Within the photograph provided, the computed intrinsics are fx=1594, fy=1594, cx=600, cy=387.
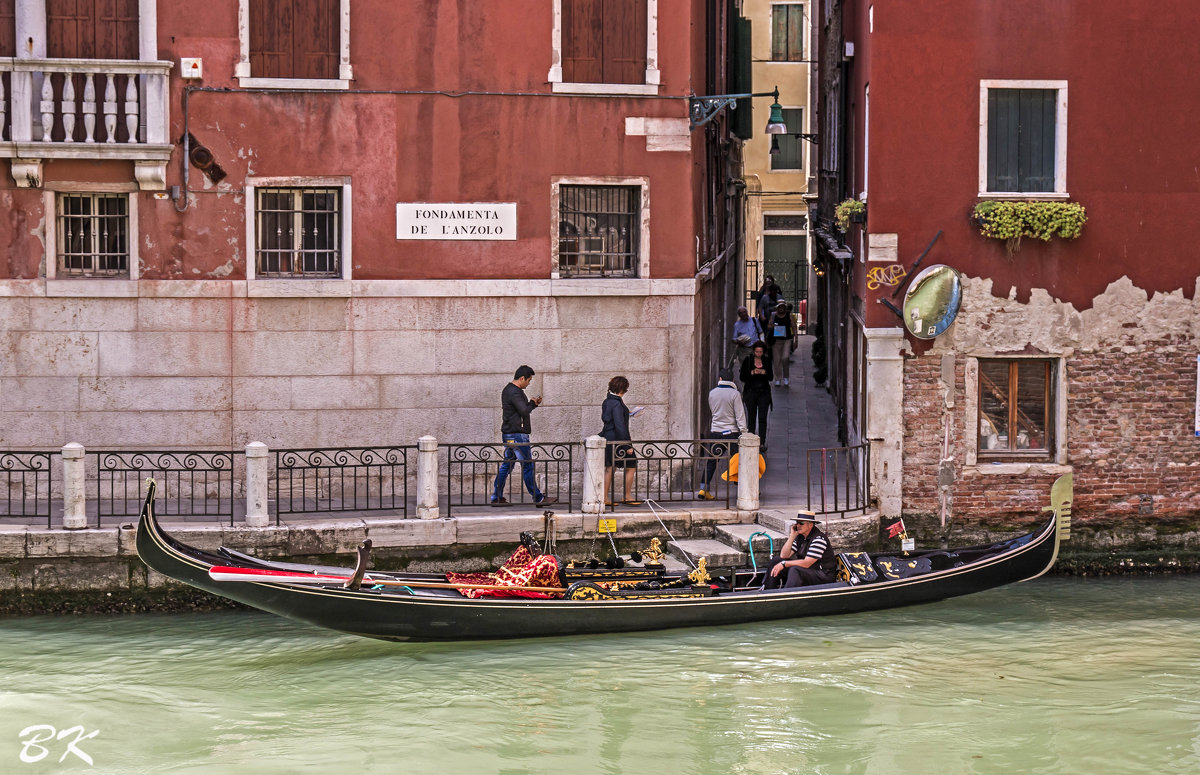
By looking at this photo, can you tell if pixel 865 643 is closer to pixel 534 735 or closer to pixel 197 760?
pixel 534 735

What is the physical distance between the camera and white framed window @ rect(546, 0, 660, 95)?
50.1 feet

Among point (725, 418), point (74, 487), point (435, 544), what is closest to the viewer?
point (74, 487)

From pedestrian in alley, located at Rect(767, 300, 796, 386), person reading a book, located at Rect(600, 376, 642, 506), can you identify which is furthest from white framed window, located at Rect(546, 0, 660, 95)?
pedestrian in alley, located at Rect(767, 300, 796, 386)

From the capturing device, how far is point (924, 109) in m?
14.8

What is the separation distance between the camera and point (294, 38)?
15.0 metres

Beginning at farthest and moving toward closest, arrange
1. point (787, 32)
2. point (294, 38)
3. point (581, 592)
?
point (787, 32) < point (294, 38) < point (581, 592)

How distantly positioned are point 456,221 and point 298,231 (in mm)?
1525

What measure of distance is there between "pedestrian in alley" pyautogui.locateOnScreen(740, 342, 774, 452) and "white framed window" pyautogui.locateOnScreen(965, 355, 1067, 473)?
10.0ft

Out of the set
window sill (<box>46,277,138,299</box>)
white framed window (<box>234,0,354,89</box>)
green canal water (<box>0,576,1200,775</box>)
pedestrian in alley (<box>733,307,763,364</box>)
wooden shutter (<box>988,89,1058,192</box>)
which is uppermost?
white framed window (<box>234,0,354,89</box>)

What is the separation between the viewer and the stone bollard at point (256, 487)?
13.5 metres

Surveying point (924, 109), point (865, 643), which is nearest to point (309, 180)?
point (924, 109)

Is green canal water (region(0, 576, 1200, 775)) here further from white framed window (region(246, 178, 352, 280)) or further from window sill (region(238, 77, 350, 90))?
window sill (region(238, 77, 350, 90))

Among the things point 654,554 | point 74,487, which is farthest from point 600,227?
point 74,487

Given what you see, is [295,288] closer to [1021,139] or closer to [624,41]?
[624,41]
